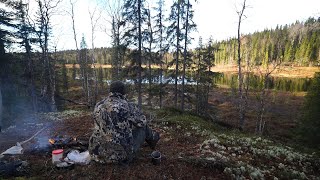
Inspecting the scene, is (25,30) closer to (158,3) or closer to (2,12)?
(2,12)

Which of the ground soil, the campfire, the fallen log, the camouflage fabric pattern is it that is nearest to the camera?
the ground soil

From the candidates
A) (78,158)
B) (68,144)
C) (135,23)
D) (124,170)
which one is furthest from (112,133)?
(135,23)

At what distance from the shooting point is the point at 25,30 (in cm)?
2248

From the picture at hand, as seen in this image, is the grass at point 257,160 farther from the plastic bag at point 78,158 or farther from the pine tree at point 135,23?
the pine tree at point 135,23

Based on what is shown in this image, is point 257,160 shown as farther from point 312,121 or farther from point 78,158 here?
point 312,121

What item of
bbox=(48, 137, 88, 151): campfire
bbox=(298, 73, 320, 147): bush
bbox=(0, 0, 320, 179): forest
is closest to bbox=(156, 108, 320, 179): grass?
bbox=(0, 0, 320, 179): forest

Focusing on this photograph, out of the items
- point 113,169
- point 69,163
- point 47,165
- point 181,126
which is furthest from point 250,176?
point 181,126

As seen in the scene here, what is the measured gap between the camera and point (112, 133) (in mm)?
5555

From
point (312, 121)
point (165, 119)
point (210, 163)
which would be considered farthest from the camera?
point (312, 121)

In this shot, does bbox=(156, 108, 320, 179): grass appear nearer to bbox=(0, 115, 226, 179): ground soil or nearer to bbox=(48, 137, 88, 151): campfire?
bbox=(0, 115, 226, 179): ground soil

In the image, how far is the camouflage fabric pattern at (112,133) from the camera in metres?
5.56

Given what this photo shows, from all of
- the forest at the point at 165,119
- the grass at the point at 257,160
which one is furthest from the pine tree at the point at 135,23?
the grass at the point at 257,160

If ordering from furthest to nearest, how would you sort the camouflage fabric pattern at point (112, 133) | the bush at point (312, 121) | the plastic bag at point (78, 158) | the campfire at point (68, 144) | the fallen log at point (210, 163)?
the bush at point (312, 121), the campfire at point (68, 144), the fallen log at point (210, 163), the plastic bag at point (78, 158), the camouflage fabric pattern at point (112, 133)

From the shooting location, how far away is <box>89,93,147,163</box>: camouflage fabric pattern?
18.2 ft
